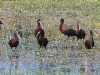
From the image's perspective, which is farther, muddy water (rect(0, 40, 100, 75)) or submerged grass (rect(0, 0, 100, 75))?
submerged grass (rect(0, 0, 100, 75))

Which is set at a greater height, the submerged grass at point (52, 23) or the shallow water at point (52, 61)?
the submerged grass at point (52, 23)

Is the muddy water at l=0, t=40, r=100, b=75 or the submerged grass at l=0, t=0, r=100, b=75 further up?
the submerged grass at l=0, t=0, r=100, b=75

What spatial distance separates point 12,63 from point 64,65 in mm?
1133

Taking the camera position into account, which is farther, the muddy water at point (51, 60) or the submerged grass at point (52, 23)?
the submerged grass at point (52, 23)

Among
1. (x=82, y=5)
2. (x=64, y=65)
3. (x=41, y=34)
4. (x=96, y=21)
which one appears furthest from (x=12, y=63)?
(x=82, y=5)

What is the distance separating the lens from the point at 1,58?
1077 centimetres

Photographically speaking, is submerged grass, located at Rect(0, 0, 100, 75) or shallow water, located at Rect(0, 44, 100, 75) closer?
shallow water, located at Rect(0, 44, 100, 75)

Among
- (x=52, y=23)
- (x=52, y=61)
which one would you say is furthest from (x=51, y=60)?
(x=52, y=23)

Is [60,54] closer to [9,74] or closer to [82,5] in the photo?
[9,74]

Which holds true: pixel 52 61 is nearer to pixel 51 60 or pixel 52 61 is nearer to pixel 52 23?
pixel 51 60

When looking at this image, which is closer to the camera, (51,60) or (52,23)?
(51,60)

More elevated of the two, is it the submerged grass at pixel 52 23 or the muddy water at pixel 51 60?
the submerged grass at pixel 52 23

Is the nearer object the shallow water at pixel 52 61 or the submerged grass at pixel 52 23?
the shallow water at pixel 52 61

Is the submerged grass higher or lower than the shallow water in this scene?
higher
